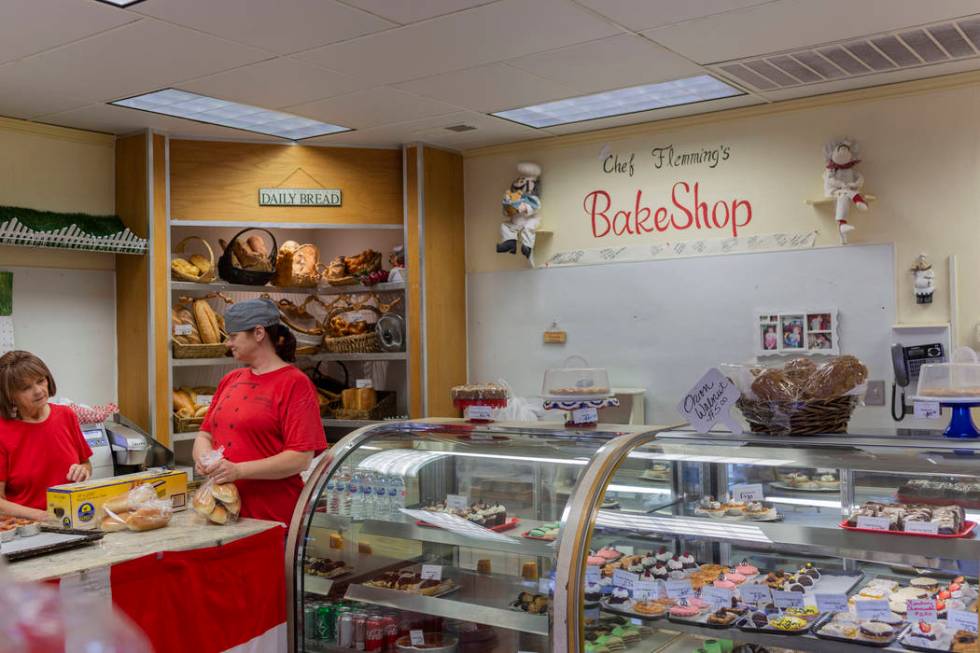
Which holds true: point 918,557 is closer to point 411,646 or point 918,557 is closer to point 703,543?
point 703,543

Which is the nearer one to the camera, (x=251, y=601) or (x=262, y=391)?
(x=251, y=601)

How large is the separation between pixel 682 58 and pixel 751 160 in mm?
1192

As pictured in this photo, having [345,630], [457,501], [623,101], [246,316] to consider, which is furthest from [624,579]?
[623,101]

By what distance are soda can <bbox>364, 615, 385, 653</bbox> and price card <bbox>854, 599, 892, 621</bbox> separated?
1.51 metres

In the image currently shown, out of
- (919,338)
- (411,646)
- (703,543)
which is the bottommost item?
(411,646)

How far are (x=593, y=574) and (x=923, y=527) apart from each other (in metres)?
0.87

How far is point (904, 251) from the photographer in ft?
15.8

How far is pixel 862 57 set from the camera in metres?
4.32

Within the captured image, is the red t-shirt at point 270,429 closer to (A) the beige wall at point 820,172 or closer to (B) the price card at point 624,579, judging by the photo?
(B) the price card at point 624,579

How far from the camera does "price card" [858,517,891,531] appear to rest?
2.39 m

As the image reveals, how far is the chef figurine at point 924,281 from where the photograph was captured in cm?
470

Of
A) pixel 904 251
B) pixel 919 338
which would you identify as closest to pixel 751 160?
pixel 904 251

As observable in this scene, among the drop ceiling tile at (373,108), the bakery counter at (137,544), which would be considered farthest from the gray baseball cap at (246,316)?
the drop ceiling tile at (373,108)

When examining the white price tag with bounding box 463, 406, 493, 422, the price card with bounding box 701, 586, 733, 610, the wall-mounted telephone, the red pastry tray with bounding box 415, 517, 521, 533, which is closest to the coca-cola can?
the red pastry tray with bounding box 415, 517, 521, 533
